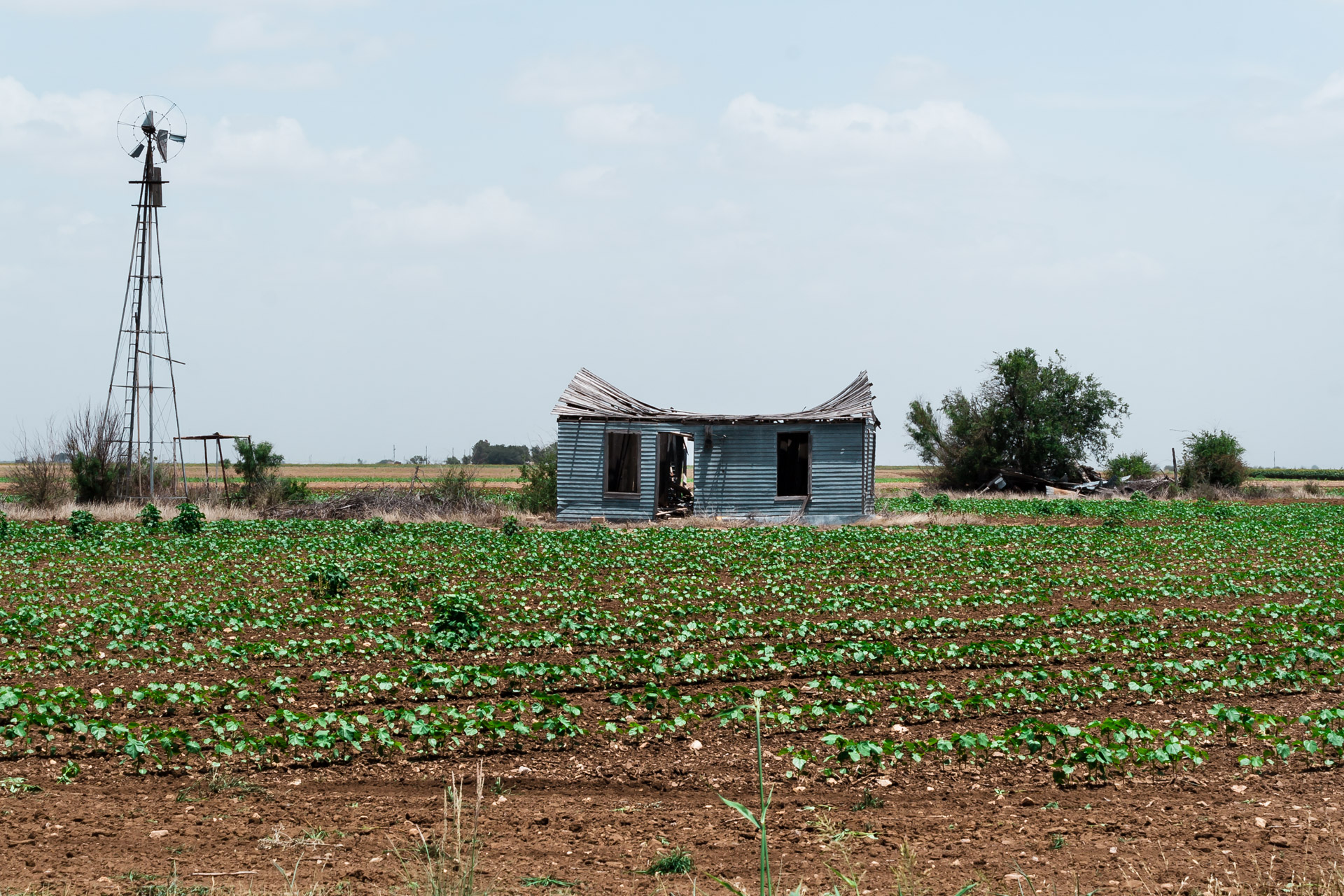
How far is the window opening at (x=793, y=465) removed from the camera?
108 ft

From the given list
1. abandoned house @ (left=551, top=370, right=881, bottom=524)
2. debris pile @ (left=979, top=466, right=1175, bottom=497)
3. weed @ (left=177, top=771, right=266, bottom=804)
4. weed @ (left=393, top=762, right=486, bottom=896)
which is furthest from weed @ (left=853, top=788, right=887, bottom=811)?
debris pile @ (left=979, top=466, right=1175, bottom=497)

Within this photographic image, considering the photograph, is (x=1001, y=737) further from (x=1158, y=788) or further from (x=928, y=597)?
(x=928, y=597)

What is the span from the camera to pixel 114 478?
3241cm

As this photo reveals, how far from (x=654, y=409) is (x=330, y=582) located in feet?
52.1

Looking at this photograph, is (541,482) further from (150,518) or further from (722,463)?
(150,518)

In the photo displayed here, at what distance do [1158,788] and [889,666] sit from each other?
13.5ft

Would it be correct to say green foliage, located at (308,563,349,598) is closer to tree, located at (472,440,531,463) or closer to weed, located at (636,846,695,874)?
weed, located at (636,846,695,874)

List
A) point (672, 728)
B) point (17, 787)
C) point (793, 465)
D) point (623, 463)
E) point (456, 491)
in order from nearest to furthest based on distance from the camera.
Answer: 1. point (17, 787)
2. point (672, 728)
3. point (623, 463)
4. point (456, 491)
5. point (793, 465)

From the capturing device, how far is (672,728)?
28.2 feet

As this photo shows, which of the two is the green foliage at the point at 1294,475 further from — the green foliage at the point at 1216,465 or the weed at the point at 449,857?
the weed at the point at 449,857

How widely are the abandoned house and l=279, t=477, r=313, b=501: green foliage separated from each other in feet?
31.7

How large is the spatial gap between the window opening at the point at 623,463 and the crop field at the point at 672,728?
12.3 meters

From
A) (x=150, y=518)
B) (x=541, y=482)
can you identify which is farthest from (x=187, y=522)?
(x=541, y=482)

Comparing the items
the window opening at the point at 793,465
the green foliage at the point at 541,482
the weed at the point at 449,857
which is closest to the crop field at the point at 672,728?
the weed at the point at 449,857
